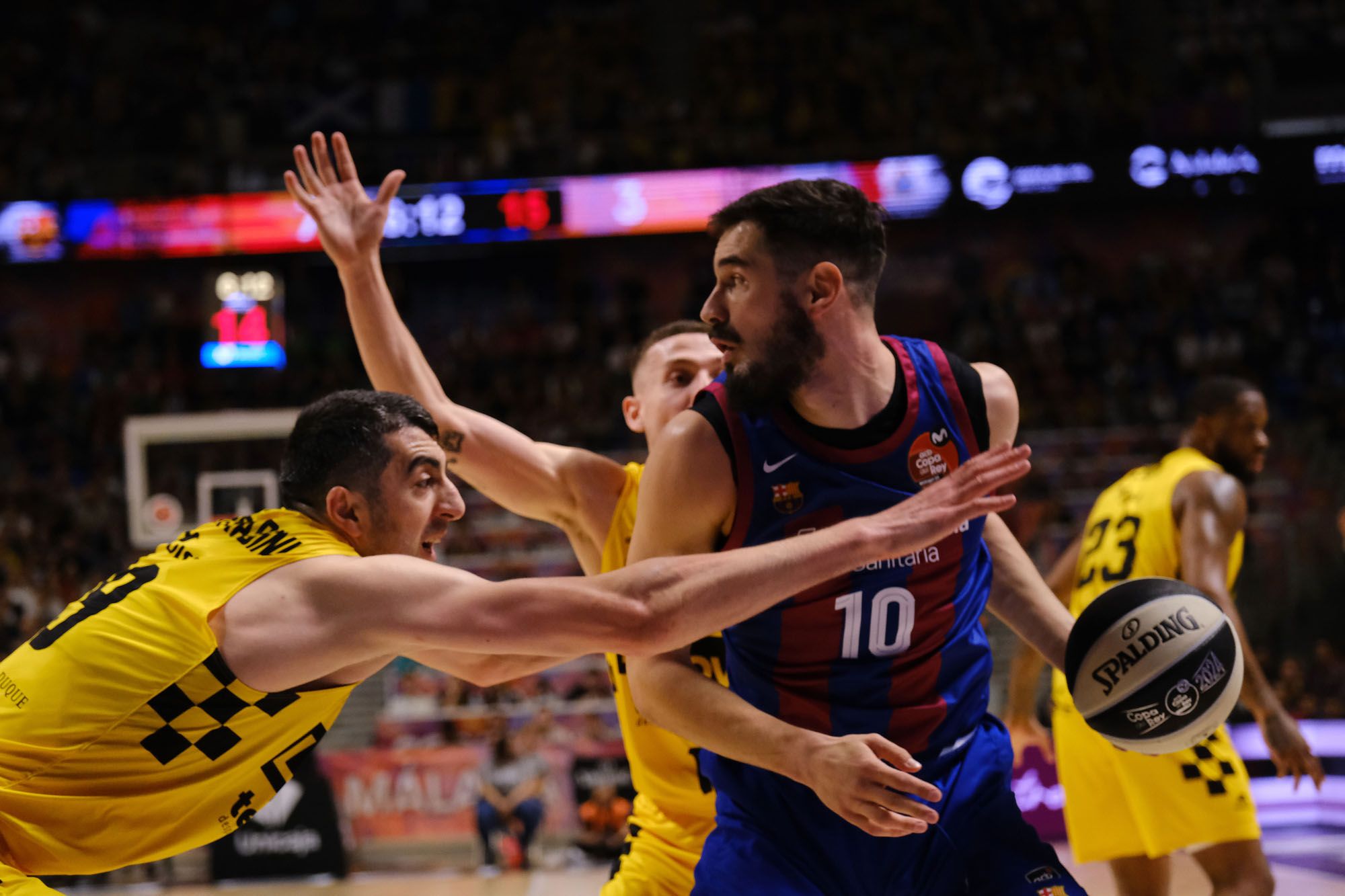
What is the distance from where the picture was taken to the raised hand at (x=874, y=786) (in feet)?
7.61

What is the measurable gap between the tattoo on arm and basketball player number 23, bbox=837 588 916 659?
158 cm

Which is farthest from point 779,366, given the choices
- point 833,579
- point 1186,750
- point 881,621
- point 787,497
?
point 1186,750

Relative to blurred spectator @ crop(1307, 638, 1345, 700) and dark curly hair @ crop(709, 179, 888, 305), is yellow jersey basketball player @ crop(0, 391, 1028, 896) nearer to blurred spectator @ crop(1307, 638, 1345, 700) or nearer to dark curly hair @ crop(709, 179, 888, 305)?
dark curly hair @ crop(709, 179, 888, 305)

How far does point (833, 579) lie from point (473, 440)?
157 centimetres

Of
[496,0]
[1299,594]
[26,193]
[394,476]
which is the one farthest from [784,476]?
[496,0]

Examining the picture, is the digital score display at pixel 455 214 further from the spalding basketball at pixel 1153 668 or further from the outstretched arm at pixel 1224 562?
the spalding basketball at pixel 1153 668

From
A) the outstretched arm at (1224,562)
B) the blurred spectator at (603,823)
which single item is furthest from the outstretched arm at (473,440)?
the blurred spectator at (603,823)

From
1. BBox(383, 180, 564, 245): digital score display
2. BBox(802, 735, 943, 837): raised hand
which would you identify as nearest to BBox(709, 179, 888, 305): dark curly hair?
BBox(802, 735, 943, 837): raised hand

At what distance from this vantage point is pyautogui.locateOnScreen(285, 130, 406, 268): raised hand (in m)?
4.00

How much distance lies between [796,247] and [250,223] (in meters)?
15.4

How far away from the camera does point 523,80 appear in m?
A: 19.3

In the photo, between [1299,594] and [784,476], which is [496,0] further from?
[784,476]

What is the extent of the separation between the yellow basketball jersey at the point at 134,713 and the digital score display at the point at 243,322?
33.1 ft

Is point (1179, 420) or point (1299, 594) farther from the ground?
point (1179, 420)
